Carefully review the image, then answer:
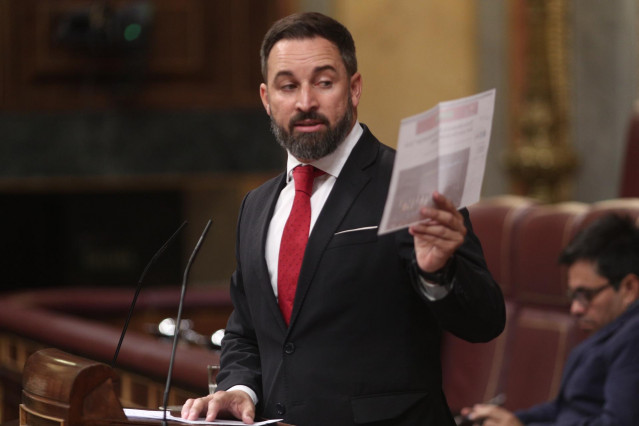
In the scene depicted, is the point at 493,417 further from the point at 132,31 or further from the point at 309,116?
the point at 132,31

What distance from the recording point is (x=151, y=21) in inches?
249

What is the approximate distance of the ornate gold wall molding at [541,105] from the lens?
18.8 ft

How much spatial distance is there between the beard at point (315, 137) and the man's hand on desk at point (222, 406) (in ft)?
1.26

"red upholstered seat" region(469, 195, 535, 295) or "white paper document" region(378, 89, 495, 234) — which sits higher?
"white paper document" region(378, 89, 495, 234)

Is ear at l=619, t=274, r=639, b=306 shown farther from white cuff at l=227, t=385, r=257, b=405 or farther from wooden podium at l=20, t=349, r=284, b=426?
wooden podium at l=20, t=349, r=284, b=426

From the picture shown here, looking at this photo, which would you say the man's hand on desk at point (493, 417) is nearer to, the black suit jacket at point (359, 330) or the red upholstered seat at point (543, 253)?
the red upholstered seat at point (543, 253)

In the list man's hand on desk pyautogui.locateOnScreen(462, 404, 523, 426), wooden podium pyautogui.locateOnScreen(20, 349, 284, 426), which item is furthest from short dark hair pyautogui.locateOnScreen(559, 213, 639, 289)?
wooden podium pyautogui.locateOnScreen(20, 349, 284, 426)

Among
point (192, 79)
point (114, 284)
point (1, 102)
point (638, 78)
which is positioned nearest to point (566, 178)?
point (638, 78)

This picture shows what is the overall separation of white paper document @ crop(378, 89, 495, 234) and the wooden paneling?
5.21m

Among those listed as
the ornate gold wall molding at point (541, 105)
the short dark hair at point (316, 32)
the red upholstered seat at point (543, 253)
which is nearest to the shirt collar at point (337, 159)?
the short dark hair at point (316, 32)

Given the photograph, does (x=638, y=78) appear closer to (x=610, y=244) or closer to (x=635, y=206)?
(x=635, y=206)

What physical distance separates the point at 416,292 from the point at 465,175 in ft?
0.76

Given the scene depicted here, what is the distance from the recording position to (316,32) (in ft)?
5.01

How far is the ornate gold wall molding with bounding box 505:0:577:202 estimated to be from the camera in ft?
18.8
